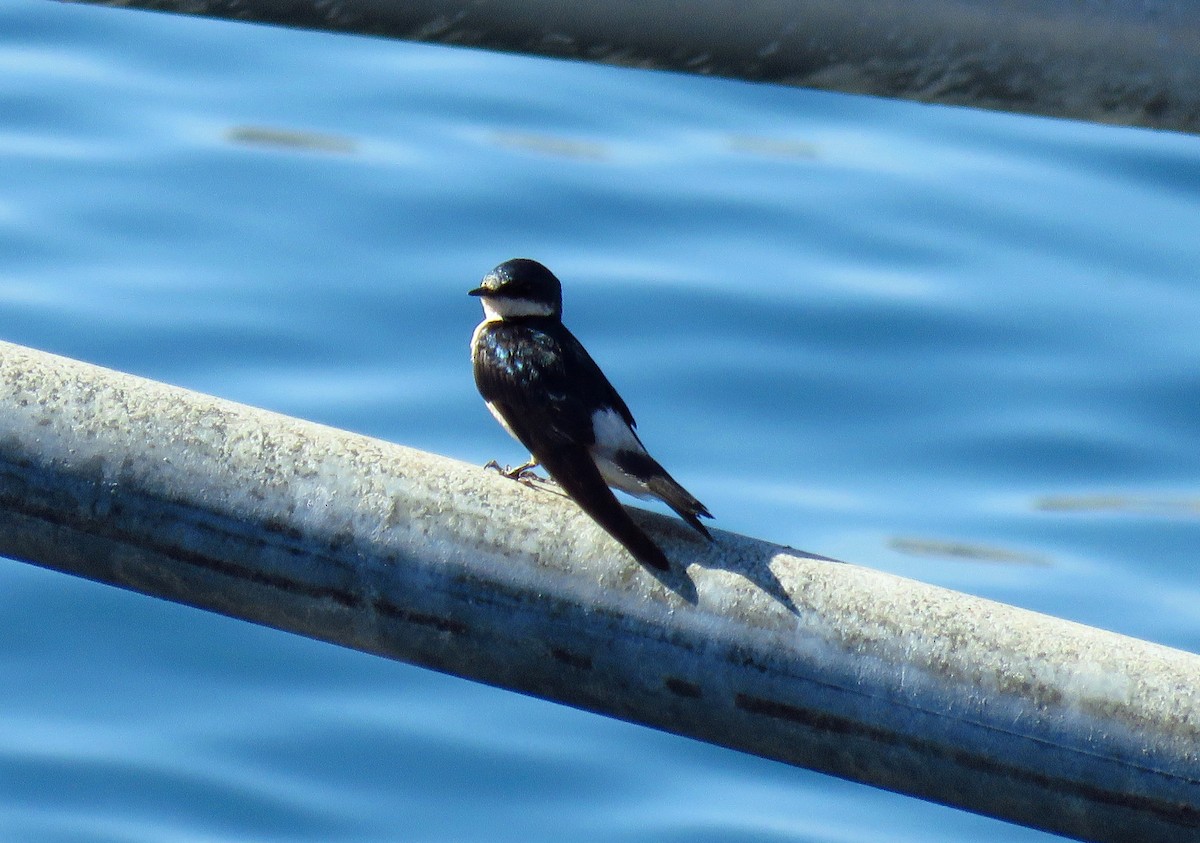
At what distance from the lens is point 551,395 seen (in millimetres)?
3457

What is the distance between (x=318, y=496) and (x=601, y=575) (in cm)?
29

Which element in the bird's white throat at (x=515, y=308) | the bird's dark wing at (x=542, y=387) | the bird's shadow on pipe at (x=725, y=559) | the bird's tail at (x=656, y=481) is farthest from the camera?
the bird's white throat at (x=515, y=308)

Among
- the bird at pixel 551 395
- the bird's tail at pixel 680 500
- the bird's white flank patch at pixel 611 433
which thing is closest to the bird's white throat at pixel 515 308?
the bird at pixel 551 395

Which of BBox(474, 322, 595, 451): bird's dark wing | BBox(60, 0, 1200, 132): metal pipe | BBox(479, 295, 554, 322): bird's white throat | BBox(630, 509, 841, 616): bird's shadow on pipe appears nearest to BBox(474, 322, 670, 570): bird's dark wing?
BBox(474, 322, 595, 451): bird's dark wing

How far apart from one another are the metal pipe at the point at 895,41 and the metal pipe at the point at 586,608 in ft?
1.41

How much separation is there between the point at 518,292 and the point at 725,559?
2285mm

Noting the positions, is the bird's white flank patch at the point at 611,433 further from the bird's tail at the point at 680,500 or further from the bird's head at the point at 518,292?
the bird's head at the point at 518,292

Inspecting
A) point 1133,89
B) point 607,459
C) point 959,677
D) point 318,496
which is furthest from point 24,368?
point 607,459

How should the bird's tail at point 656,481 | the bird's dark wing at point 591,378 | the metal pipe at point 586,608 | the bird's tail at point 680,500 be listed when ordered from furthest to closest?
1. the bird's dark wing at point 591,378
2. the bird's tail at point 656,481
3. the bird's tail at point 680,500
4. the metal pipe at point 586,608

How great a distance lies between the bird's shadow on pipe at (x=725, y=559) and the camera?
1.65 m

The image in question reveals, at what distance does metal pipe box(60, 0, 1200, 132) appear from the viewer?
5.30ft

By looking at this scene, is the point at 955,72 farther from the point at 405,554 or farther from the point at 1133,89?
the point at 405,554

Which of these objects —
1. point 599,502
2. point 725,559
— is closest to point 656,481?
point 599,502

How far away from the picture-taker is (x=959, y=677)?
1.55 metres
